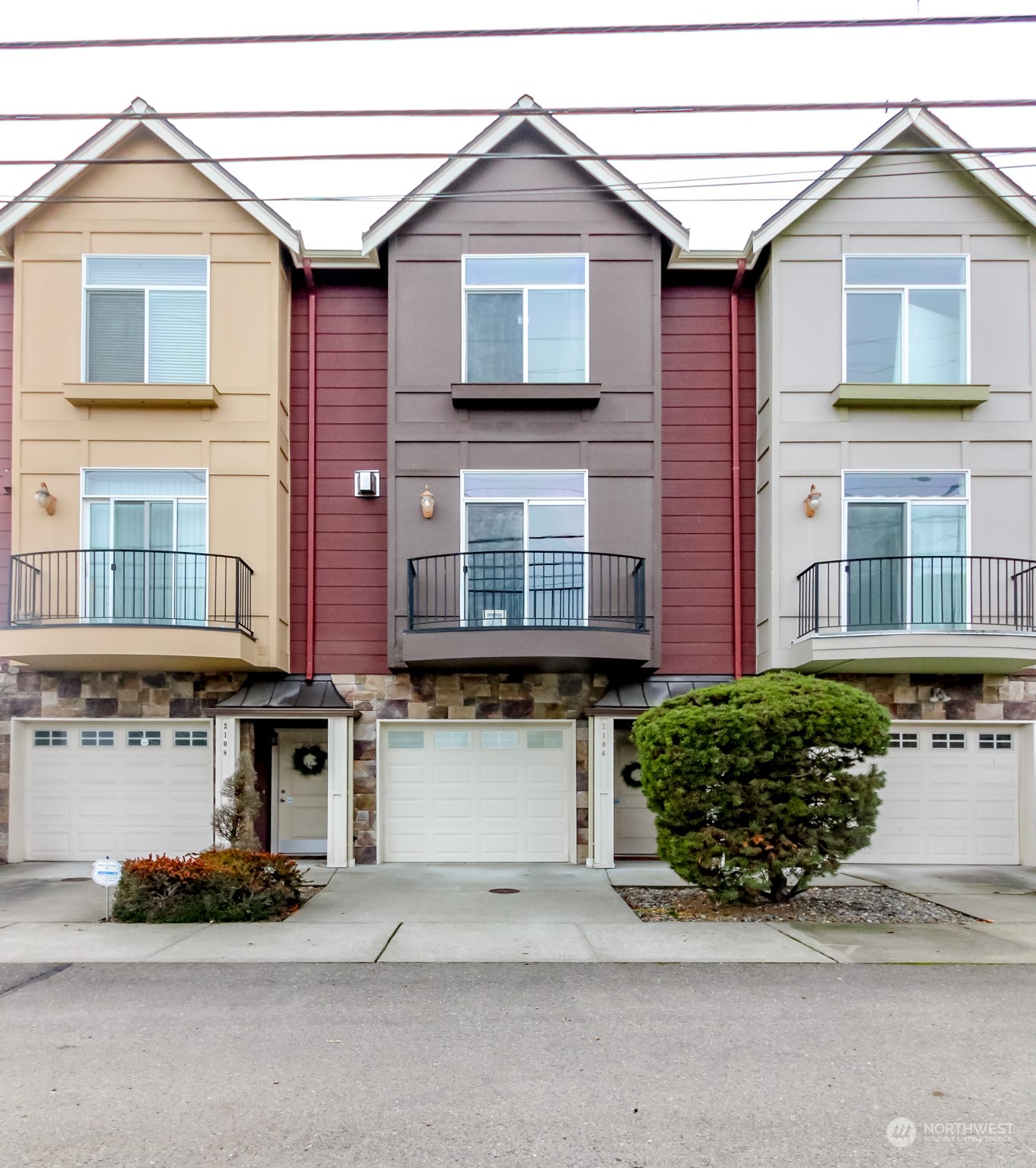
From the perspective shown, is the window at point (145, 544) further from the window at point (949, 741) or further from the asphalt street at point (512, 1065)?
the window at point (949, 741)

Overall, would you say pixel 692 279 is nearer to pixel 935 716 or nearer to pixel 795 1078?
pixel 935 716

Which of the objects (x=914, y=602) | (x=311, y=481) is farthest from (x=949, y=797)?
(x=311, y=481)

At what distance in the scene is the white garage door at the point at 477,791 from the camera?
1258 centimetres

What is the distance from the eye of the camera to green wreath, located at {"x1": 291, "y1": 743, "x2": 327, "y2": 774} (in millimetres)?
13172

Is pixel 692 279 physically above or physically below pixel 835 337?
above

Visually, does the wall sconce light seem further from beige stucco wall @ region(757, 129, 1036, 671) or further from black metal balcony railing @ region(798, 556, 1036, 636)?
black metal balcony railing @ region(798, 556, 1036, 636)

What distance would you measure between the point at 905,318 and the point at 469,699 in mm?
7663

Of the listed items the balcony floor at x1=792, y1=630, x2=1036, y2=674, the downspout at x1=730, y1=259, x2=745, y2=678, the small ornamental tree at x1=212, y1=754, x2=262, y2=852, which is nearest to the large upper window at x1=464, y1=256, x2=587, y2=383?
the downspout at x1=730, y1=259, x2=745, y2=678

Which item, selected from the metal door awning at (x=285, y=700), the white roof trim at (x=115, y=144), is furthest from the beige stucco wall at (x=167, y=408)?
the metal door awning at (x=285, y=700)

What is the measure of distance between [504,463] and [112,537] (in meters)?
5.17

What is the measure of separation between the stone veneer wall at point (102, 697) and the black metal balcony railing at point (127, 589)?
1.03 metres

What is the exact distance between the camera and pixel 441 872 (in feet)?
39.0

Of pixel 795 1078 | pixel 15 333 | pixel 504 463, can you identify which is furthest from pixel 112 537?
pixel 795 1078

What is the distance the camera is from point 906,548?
40.2 feet
